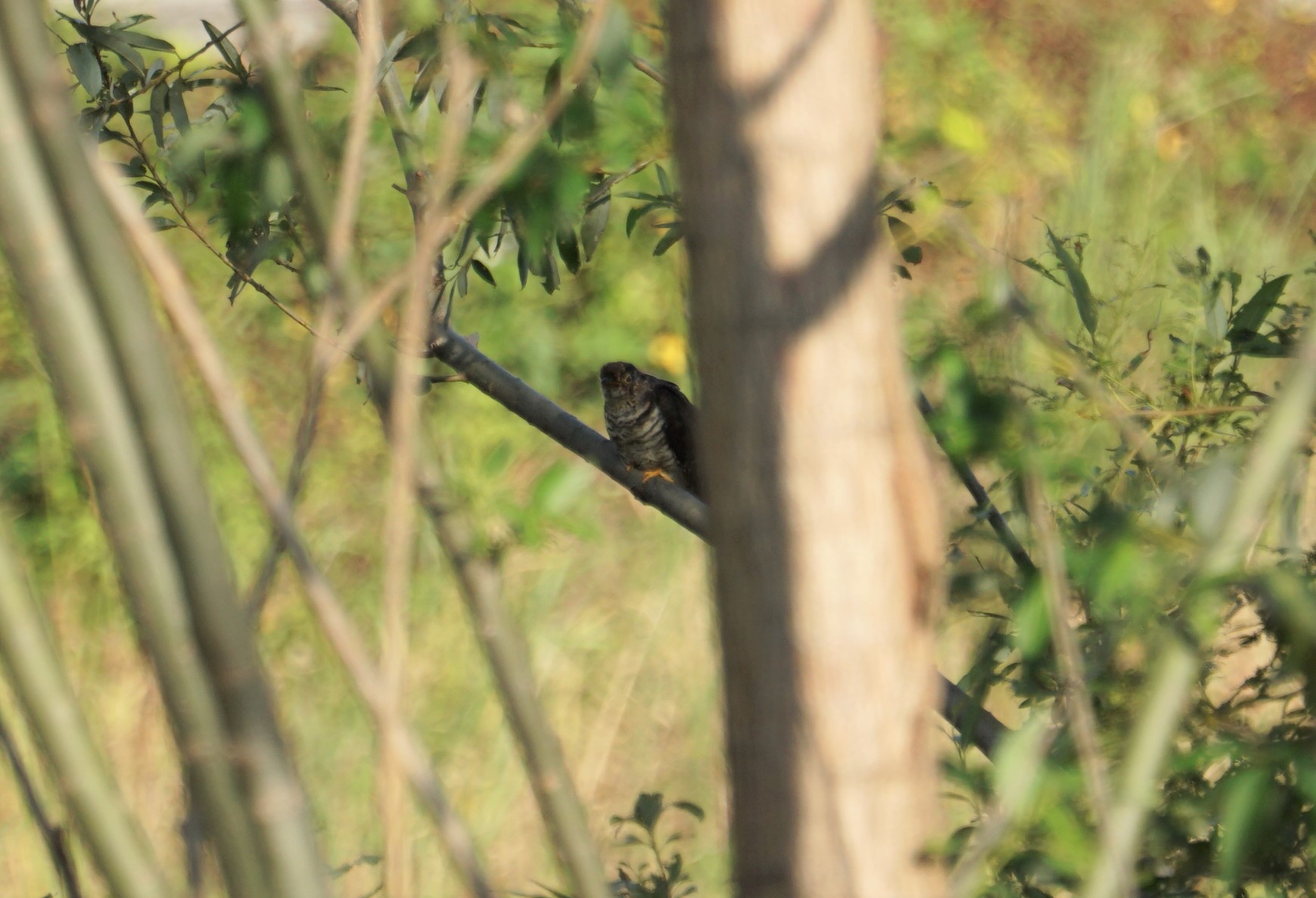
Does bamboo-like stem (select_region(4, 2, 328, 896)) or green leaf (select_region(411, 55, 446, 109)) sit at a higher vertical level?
green leaf (select_region(411, 55, 446, 109))

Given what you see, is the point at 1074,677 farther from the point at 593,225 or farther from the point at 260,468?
the point at 593,225

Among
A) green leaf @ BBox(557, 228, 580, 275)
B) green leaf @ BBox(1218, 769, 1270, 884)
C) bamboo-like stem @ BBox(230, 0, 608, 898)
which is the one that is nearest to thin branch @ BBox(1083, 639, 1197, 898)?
green leaf @ BBox(1218, 769, 1270, 884)

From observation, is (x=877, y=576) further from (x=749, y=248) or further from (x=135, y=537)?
(x=135, y=537)

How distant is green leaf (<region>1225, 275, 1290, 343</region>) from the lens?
118cm

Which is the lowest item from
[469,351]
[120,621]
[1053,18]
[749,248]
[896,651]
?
[896,651]

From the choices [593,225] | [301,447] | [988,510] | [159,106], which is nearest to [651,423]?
[593,225]

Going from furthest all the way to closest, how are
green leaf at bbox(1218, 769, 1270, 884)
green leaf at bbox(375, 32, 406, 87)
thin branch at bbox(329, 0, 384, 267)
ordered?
green leaf at bbox(375, 32, 406, 87)
green leaf at bbox(1218, 769, 1270, 884)
thin branch at bbox(329, 0, 384, 267)

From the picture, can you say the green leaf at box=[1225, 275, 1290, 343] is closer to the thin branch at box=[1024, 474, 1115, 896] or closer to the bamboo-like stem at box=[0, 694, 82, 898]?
the thin branch at box=[1024, 474, 1115, 896]

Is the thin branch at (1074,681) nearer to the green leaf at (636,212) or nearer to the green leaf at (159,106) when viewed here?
the green leaf at (636,212)

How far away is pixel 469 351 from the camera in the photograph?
1432 mm

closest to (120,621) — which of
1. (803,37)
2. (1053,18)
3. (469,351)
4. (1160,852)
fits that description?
(469,351)

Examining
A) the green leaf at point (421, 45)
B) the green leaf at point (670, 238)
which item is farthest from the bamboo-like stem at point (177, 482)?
the green leaf at point (670, 238)

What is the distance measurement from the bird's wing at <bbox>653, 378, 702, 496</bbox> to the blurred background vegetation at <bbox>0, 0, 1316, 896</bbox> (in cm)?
40

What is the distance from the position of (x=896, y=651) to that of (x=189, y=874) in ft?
1.17
